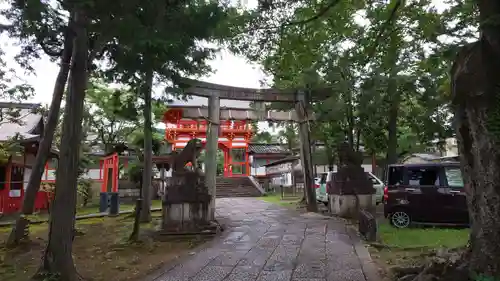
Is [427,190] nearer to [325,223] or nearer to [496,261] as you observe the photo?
[325,223]

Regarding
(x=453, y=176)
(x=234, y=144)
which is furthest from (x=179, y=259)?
(x=234, y=144)

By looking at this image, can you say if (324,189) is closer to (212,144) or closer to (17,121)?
(212,144)

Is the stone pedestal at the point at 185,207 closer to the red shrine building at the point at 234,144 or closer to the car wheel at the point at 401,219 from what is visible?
the car wheel at the point at 401,219

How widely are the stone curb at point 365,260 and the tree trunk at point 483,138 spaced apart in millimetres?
1297

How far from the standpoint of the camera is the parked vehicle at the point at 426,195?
9.52 meters

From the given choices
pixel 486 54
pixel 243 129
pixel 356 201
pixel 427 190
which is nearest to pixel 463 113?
pixel 486 54

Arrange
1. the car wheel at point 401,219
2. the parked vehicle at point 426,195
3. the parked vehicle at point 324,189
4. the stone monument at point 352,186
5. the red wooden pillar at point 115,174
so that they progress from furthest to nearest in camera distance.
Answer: the red wooden pillar at point 115,174 < the parked vehicle at point 324,189 < the stone monument at point 352,186 < the car wheel at point 401,219 < the parked vehicle at point 426,195

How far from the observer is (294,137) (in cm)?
2567

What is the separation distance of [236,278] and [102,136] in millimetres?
18593

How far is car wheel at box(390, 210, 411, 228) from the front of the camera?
1004cm

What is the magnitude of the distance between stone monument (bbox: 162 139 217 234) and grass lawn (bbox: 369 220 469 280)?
4268 millimetres

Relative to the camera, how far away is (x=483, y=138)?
4352 mm

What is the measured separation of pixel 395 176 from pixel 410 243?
9.71 ft

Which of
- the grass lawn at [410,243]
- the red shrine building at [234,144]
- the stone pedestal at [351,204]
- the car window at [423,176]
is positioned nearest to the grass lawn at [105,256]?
the grass lawn at [410,243]
